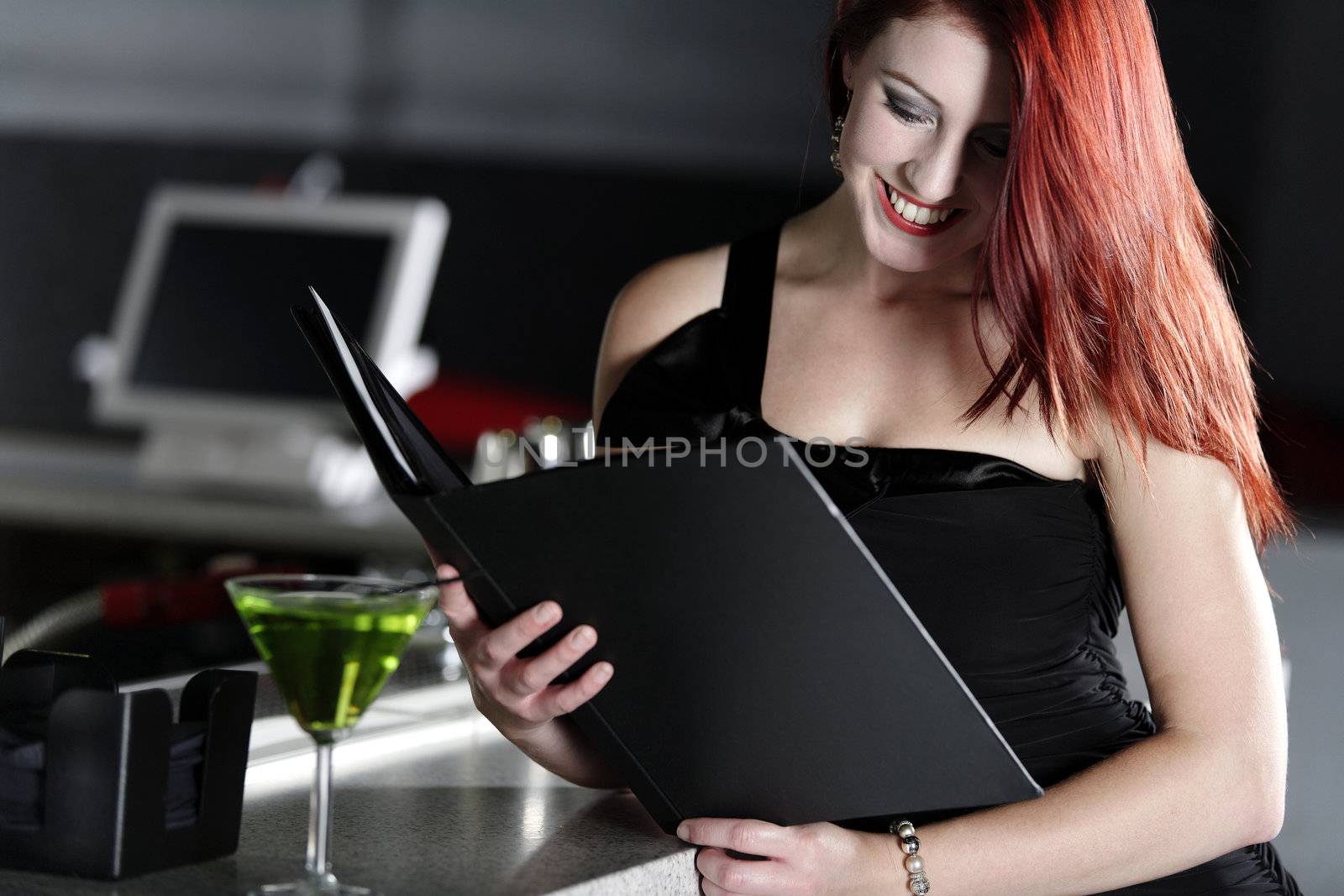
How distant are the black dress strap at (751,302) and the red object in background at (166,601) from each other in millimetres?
Answer: 903

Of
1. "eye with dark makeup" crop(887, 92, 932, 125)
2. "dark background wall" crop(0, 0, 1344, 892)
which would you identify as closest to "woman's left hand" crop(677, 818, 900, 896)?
"eye with dark makeup" crop(887, 92, 932, 125)

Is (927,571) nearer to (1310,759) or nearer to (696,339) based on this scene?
(696,339)

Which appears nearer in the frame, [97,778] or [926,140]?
[97,778]

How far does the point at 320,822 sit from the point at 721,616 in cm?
27

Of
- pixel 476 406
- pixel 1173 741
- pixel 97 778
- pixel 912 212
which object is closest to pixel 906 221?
pixel 912 212

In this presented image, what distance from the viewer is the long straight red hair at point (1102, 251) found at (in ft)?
3.92

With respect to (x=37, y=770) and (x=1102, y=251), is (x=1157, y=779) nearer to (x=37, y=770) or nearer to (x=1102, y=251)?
(x=1102, y=251)

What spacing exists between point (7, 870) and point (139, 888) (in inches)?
3.5

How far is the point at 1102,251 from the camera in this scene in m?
1.22

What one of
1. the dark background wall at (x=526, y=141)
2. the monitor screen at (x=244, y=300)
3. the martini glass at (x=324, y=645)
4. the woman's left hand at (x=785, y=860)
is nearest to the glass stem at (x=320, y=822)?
the martini glass at (x=324, y=645)

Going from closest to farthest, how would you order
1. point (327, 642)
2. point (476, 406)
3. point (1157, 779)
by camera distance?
1. point (327, 642)
2. point (1157, 779)
3. point (476, 406)

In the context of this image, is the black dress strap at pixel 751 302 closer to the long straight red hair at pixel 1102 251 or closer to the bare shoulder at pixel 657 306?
the bare shoulder at pixel 657 306

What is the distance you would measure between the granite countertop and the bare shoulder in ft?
1.16

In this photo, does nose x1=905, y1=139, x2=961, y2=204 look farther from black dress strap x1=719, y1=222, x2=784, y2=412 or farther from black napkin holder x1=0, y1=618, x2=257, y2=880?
black napkin holder x1=0, y1=618, x2=257, y2=880
